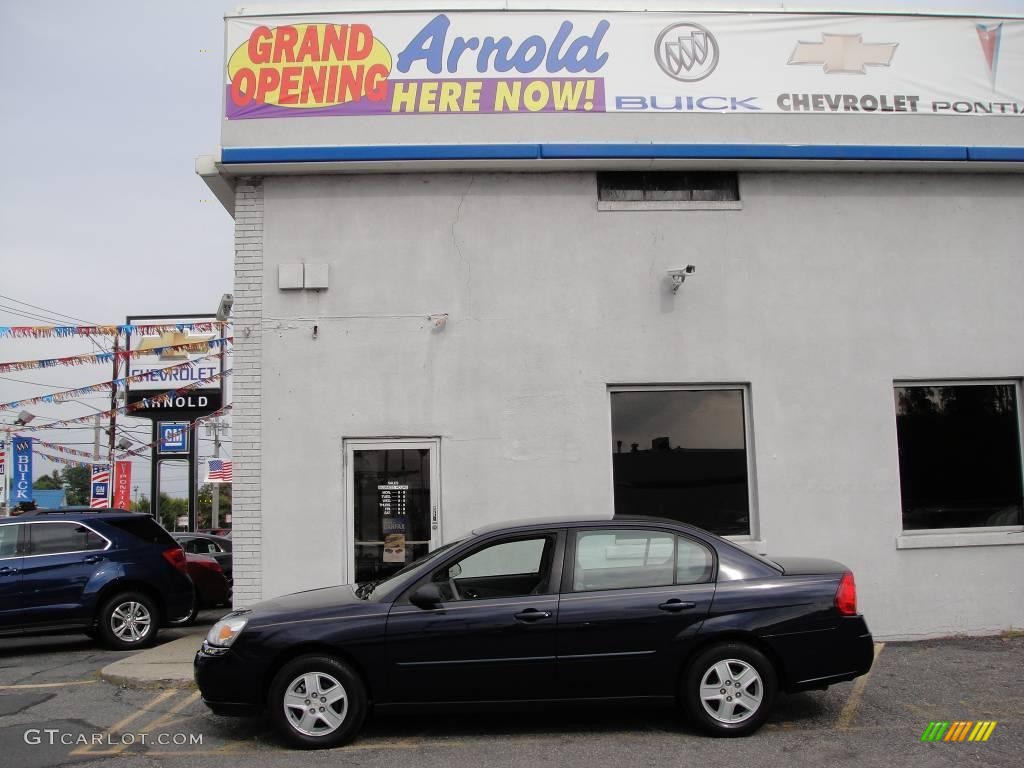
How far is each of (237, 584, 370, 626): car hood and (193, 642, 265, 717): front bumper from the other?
276 millimetres

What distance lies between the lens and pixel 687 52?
978 centimetres

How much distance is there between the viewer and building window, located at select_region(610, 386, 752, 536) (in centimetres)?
927

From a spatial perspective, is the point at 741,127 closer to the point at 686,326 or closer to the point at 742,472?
the point at 686,326

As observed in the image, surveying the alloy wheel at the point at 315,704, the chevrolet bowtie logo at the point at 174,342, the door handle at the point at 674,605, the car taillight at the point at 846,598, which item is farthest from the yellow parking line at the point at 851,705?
the chevrolet bowtie logo at the point at 174,342

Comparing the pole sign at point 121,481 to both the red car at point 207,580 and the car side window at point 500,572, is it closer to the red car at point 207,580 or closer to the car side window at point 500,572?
the red car at point 207,580

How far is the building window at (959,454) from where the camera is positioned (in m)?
9.50

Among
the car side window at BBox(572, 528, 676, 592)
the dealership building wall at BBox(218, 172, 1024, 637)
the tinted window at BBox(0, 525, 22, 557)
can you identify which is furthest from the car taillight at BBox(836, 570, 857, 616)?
the tinted window at BBox(0, 525, 22, 557)

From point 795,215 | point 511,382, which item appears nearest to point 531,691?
point 511,382

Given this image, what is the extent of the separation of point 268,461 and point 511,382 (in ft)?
8.30

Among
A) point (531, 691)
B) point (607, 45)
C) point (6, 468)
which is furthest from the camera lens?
point (6, 468)

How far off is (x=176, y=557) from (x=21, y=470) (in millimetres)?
19036

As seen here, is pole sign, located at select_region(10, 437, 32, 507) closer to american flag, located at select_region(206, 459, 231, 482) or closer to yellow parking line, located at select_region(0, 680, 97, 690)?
american flag, located at select_region(206, 459, 231, 482)

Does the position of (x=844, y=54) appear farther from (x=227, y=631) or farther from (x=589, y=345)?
(x=227, y=631)

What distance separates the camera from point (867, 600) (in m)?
9.12
